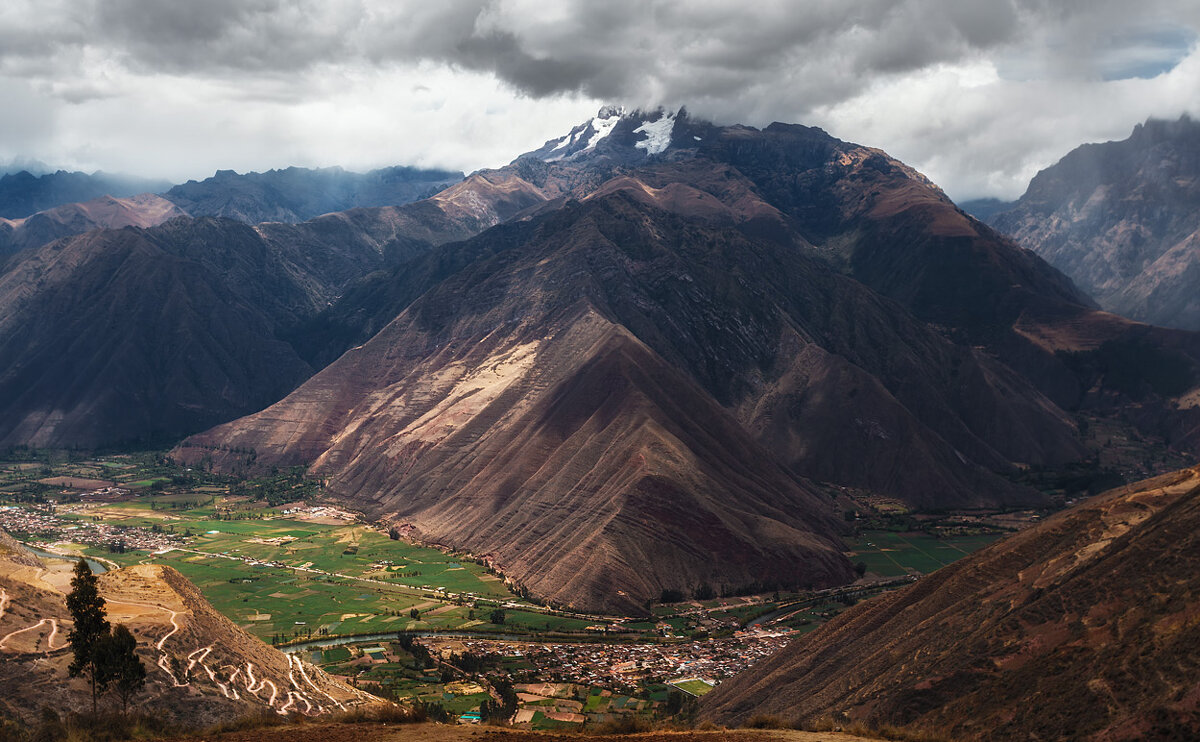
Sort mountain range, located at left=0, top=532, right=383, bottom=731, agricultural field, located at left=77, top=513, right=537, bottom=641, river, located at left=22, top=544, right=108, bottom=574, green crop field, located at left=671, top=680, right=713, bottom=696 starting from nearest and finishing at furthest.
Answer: mountain range, located at left=0, top=532, right=383, bottom=731, green crop field, located at left=671, top=680, right=713, bottom=696, agricultural field, located at left=77, top=513, right=537, bottom=641, river, located at left=22, top=544, right=108, bottom=574

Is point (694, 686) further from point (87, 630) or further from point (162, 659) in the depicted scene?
point (87, 630)

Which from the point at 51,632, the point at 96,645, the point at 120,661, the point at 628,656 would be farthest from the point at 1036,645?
the point at 628,656

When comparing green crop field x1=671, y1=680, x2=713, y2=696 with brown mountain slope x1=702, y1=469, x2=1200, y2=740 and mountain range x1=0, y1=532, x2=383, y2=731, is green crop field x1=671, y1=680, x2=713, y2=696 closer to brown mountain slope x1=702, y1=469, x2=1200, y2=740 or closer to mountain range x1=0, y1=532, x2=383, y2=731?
brown mountain slope x1=702, y1=469, x2=1200, y2=740

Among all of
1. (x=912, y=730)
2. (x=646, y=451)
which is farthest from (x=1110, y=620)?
(x=646, y=451)

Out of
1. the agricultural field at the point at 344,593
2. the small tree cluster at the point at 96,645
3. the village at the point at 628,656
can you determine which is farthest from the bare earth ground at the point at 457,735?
the agricultural field at the point at 344,593

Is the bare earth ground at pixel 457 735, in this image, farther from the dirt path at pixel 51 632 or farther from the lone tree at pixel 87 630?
the dirt path at pixel 51 632

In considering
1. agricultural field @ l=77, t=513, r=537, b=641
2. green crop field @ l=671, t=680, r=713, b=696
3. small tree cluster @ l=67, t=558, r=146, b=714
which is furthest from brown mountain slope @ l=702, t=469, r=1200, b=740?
agricultural field @ l=77, t=513, r=537, b=641

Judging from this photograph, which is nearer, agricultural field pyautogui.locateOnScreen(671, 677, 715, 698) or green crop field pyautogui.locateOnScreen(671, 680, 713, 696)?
agricultural field pyautogui.locateOnScreen(671, 677, 715, 698)

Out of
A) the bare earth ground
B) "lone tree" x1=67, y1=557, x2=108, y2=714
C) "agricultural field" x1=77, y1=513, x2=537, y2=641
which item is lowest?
"agricultural field" x1=77, y1=513, x2=537, y2=641
